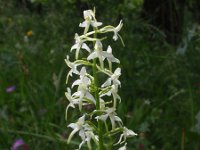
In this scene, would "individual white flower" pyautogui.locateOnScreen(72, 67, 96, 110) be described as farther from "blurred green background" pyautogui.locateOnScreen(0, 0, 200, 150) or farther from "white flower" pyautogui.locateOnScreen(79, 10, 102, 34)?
"blurred green background" pyautogui.locateOnScreen(0, 0, 200, 150)

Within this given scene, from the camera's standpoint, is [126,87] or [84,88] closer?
[84,88]

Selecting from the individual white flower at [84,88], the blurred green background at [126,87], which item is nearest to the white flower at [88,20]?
the individual white flower at [84,88]

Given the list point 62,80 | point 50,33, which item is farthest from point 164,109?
point 50,33

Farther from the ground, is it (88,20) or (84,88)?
(88,20)

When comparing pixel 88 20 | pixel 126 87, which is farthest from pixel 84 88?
pixel 126 87

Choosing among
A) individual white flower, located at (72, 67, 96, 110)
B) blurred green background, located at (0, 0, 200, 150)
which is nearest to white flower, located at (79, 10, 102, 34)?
individual white flower, located at (72, 67, 96, 110)

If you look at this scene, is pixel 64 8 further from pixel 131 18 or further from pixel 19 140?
pixel 19 140

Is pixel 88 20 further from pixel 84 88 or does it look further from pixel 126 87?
pixel 126 87

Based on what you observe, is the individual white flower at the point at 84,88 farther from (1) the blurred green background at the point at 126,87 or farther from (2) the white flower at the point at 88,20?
(1) the blurred green background at the point at 126,87
